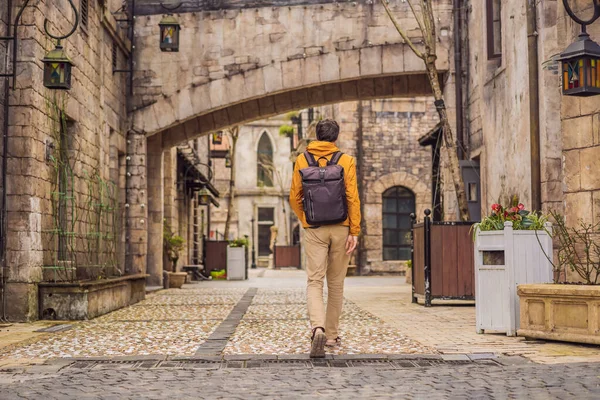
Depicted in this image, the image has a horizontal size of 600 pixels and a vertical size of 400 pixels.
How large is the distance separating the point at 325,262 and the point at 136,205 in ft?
35.8

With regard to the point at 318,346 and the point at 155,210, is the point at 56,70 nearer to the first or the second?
the point at 318,346

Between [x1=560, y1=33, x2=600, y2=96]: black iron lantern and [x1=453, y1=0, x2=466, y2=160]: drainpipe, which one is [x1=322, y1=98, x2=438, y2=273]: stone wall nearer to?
[x1=453, y1=0, x2=466, y2=160]: drainpipe

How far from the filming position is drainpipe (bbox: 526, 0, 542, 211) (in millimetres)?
10883

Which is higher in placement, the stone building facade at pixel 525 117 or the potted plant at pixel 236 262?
the stone building facade at pixel 525 117

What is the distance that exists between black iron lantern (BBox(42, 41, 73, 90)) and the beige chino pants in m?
4.31

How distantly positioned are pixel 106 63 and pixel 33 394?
429 inches

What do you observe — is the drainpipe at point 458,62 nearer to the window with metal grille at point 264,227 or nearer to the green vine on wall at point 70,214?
the green vine on wall at point 70,214

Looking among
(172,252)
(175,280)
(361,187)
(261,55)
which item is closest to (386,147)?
(361,187)

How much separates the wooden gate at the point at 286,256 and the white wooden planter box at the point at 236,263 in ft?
56.6

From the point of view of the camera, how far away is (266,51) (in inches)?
656

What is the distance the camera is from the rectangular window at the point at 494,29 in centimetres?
1370

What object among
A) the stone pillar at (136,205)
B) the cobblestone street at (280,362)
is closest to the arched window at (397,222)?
the stone pillar at (136,205)

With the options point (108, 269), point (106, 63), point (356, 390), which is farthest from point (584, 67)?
point (106, 63)

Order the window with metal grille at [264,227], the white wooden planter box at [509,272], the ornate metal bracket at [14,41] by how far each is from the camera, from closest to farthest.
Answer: the white wooden planter box at [509,272] → the ornate metal bracket at [14,41] → the window with metal grille at [264,227]
